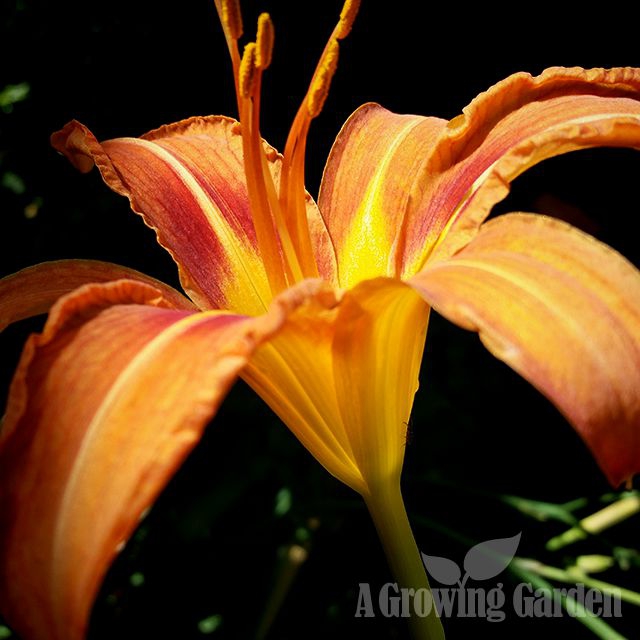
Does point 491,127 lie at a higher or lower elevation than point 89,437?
higher

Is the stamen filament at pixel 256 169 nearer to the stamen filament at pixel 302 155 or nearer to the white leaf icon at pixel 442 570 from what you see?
the stamen filament at pixel 302 155

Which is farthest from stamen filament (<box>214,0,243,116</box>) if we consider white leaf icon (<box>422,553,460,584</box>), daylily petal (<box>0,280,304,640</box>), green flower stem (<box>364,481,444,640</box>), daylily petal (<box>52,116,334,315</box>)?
white leaf icon (<box>422,553,460,584</box>)

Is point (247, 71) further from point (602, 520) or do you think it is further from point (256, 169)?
point (602, 520)

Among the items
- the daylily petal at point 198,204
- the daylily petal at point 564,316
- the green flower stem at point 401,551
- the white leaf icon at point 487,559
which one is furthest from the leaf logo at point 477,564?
the daylily petal at point 564,316

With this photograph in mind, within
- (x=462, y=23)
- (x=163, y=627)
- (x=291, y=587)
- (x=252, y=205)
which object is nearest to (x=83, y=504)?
(x=252, y=205)

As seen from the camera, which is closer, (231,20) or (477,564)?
(231,20)

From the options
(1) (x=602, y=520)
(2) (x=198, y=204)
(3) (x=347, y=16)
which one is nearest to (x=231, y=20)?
(3) (x=347, y=16)
